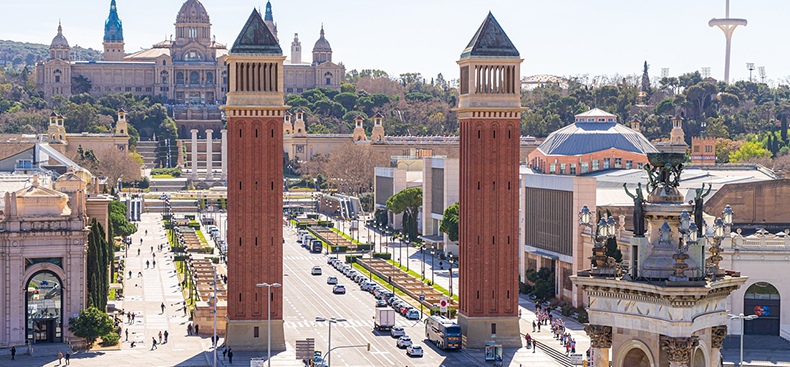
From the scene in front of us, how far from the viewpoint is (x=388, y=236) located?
16712 centimetres

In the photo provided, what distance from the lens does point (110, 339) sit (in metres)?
85.7

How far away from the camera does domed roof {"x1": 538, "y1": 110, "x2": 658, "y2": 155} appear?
5241 inches

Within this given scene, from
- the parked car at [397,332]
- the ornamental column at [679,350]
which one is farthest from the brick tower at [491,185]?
the ornamental column at [679,350]

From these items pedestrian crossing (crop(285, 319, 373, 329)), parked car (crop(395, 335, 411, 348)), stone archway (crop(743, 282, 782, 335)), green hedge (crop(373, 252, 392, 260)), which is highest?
stone archway (crop(743, 282, 782, 335))

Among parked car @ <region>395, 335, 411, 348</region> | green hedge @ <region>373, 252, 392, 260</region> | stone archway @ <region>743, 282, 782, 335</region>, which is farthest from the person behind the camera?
green hedge @ <region>373, 252, 392, 260</region>

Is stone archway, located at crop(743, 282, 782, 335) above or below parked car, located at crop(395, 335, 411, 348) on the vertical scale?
above

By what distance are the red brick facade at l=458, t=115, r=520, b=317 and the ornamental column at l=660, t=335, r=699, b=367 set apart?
59447 mm

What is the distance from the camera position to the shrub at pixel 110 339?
85.5 meters

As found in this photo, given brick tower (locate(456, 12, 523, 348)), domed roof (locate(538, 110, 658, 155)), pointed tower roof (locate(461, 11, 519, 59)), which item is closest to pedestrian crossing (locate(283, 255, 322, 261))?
domed roof (locate(538, 110, 658, 155))

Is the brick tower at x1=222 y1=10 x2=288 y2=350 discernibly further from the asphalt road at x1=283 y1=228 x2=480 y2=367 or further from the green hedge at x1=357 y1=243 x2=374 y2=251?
the green hedge at x1=357 y1=243 x2=374 y2=251

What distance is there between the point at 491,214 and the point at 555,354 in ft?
34.0

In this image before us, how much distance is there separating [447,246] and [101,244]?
56.0 m

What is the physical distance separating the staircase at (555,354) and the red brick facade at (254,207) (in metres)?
17.0

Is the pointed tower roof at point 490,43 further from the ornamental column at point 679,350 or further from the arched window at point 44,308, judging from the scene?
the ornamental column at point 679,350
